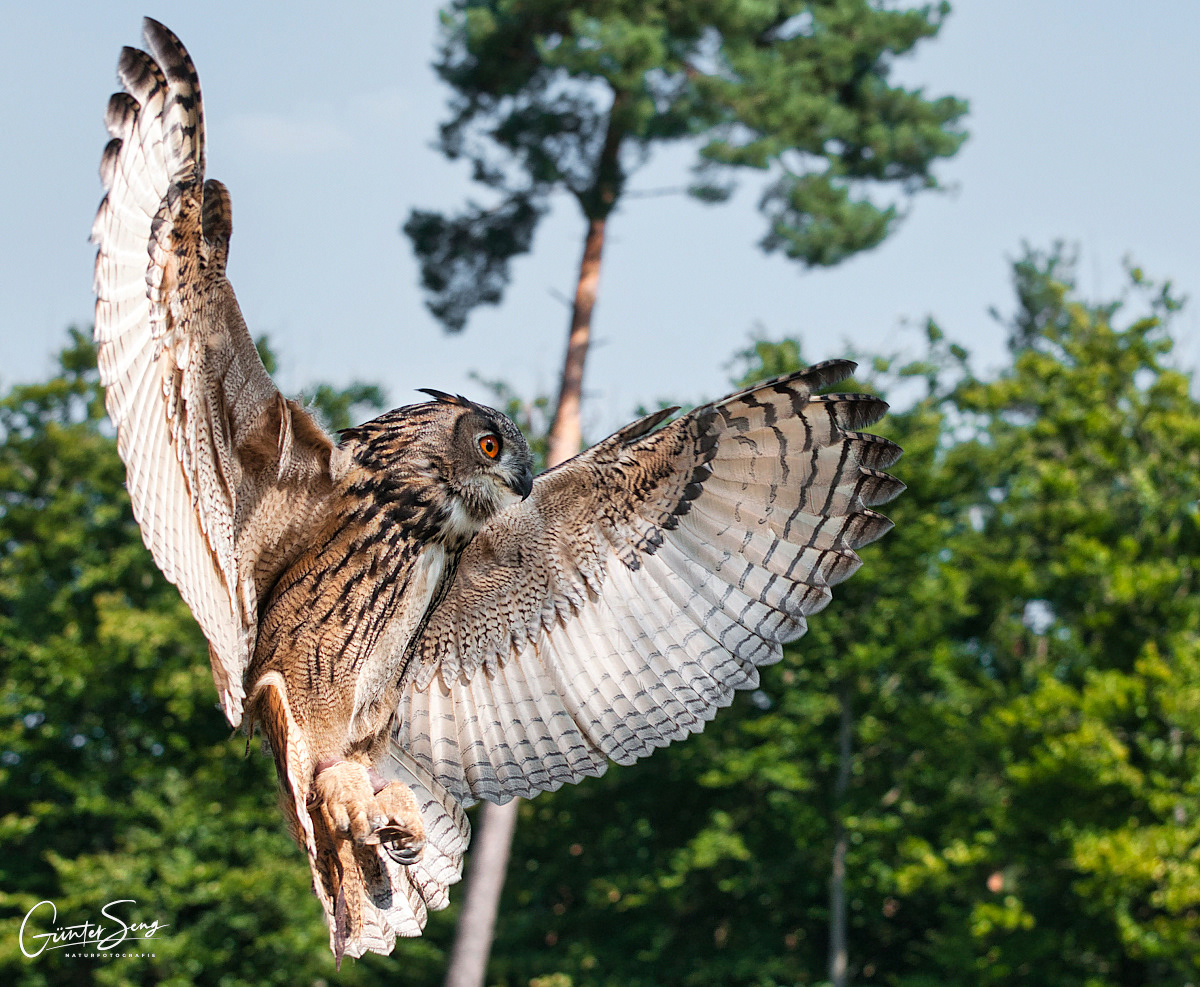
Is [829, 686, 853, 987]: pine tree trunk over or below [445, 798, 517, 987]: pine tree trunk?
over

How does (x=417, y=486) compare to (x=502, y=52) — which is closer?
(x=417, y=486)

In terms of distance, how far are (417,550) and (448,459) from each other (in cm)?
19

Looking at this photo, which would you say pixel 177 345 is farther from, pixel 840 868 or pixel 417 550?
pixel 840 868

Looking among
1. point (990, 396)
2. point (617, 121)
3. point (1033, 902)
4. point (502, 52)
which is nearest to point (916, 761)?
point (1033, 902)

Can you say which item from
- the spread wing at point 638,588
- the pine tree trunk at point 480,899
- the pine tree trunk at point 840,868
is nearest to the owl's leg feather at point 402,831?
the spread wing at point 638,588

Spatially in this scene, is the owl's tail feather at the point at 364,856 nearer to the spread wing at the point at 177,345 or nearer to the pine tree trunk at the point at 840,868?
the spread wing at the point at 177,345

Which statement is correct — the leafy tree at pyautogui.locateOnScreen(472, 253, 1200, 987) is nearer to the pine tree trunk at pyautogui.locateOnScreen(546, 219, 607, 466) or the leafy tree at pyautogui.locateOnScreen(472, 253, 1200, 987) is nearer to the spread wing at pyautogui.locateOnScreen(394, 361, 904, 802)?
the pine tree trunk at pyautogui.locateOnScreen(546, 219, 607, 466)

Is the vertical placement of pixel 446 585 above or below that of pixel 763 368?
below

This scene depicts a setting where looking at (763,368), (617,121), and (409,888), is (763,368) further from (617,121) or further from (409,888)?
(409,888)

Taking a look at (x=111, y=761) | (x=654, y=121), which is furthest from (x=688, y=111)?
(x=111, y=761)

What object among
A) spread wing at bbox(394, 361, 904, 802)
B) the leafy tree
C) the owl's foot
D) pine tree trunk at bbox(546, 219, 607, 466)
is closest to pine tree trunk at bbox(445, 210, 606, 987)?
pine tree trunk at bbox(546, 219, 607, 466)

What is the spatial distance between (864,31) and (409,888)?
42.5ft

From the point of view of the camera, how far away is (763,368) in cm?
1681

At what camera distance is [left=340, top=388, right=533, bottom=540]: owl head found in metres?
2.35
